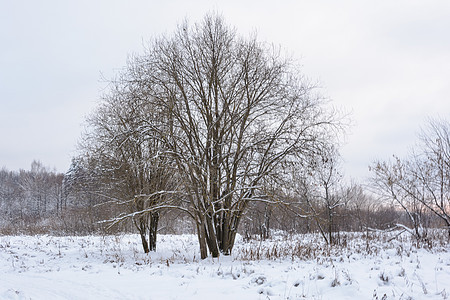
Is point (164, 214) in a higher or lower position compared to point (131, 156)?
lower

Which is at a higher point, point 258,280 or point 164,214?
point 164,214

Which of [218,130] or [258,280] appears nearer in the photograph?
[258,280]

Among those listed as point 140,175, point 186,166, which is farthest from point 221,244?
point 140,175

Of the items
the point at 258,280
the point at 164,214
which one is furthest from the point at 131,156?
the point at 258,280

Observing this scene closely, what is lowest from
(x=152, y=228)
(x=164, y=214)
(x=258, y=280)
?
(x=258, y=280)

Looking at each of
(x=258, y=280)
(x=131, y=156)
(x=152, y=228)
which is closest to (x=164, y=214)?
(x=152, y=228)

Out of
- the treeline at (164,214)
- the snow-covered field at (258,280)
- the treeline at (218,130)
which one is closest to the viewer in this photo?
the snow-covered field at (258,280)

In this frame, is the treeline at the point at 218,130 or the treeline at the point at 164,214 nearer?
the treeline at the point at 218,130

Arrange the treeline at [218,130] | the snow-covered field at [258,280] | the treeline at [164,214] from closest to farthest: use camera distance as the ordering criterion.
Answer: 1. the snow-covered field at [258,280]
2. the treeline at [218,130]
3. the treeline at [164,214]

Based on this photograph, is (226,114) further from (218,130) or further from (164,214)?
(164,214)

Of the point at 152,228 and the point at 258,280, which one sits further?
the point at 152,228

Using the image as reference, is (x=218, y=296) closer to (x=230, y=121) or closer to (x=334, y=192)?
(x=230, y=121)

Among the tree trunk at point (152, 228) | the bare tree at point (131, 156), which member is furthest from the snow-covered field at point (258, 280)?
the tree trunk at point (152, 228)

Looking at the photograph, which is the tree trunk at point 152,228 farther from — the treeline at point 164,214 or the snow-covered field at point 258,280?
the snow-covered field at point 258,280
